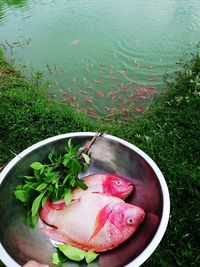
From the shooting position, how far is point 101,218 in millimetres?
1664

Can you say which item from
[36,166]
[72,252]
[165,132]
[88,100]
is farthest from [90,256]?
[88,100]

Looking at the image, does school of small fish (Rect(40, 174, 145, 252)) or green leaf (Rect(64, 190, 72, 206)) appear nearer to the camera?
school of small fish (Rect(40, 174, 145, 252))

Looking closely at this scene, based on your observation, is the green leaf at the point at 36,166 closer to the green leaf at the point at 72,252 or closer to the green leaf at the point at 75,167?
the green leaf at the point at 75,167

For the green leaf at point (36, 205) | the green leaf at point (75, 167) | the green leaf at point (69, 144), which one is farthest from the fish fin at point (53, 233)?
the green leaf at point (69, 144)

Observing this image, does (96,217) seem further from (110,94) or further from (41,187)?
(110,94)

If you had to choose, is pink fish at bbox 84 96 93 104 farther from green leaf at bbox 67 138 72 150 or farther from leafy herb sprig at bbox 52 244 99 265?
leafy herb sprig at bbox 52 244 99 265

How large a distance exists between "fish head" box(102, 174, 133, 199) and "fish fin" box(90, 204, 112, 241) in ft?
0.41

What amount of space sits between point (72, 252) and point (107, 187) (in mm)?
409

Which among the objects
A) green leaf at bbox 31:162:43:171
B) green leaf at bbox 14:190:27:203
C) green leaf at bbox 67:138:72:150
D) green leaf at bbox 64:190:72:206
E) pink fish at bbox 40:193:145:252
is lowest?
pink fish at bbox 40:193:145:252

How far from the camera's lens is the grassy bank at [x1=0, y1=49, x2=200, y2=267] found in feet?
6.69

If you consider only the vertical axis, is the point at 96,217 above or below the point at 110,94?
above

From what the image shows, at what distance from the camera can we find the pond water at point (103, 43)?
353cm

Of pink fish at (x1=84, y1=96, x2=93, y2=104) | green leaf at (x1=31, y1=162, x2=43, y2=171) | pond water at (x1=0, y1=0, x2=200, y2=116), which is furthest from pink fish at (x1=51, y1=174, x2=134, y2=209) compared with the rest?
pink fish at (x1=84, y1=96, x2=93, y2=104)

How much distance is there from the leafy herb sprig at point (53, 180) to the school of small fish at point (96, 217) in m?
0.05
